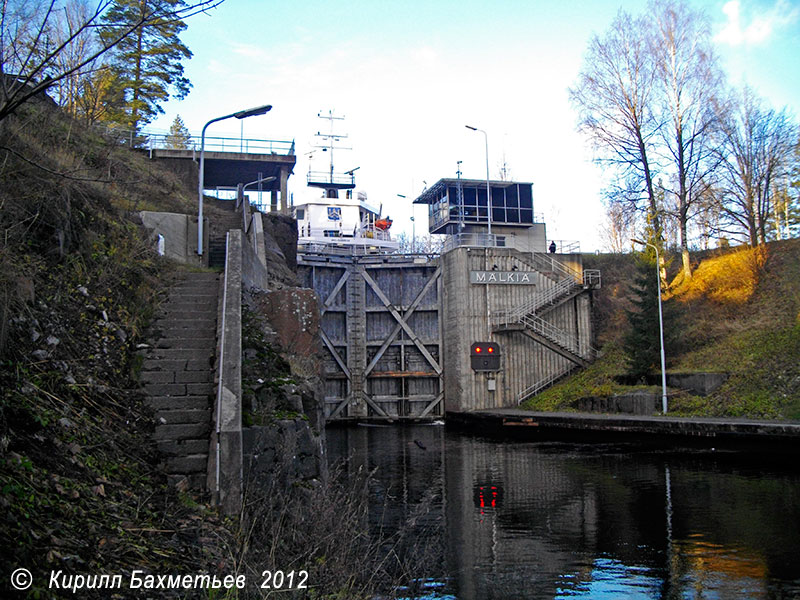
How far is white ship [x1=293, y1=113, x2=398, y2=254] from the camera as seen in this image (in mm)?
31375

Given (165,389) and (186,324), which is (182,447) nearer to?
(165,389)

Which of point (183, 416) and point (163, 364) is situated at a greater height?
point (163, 364)

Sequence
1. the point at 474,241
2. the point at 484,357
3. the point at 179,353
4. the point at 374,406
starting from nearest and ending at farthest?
the point at 179,353 → the point at 484,357 → the point at 374,406 → the point at 474,241

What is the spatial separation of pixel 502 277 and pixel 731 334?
852cm

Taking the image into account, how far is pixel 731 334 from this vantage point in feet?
74.5

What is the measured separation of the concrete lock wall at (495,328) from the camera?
2672 centimetres

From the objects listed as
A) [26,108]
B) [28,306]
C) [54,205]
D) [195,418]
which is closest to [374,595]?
[195,418]

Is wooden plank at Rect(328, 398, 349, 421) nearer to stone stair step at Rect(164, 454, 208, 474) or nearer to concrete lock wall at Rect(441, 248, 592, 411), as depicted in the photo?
concrete lock wall at Rect(441, 248, 592, 411)

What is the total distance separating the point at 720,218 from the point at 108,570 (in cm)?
2878

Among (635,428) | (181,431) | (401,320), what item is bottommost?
(635,428)

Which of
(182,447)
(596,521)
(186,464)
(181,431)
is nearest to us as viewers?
(186,464)

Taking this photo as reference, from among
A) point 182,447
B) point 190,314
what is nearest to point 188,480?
point 182,447

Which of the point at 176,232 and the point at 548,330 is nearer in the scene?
the point at 176,232

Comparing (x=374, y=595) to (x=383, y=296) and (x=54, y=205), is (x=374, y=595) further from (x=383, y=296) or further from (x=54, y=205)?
(x=383, y=296)
